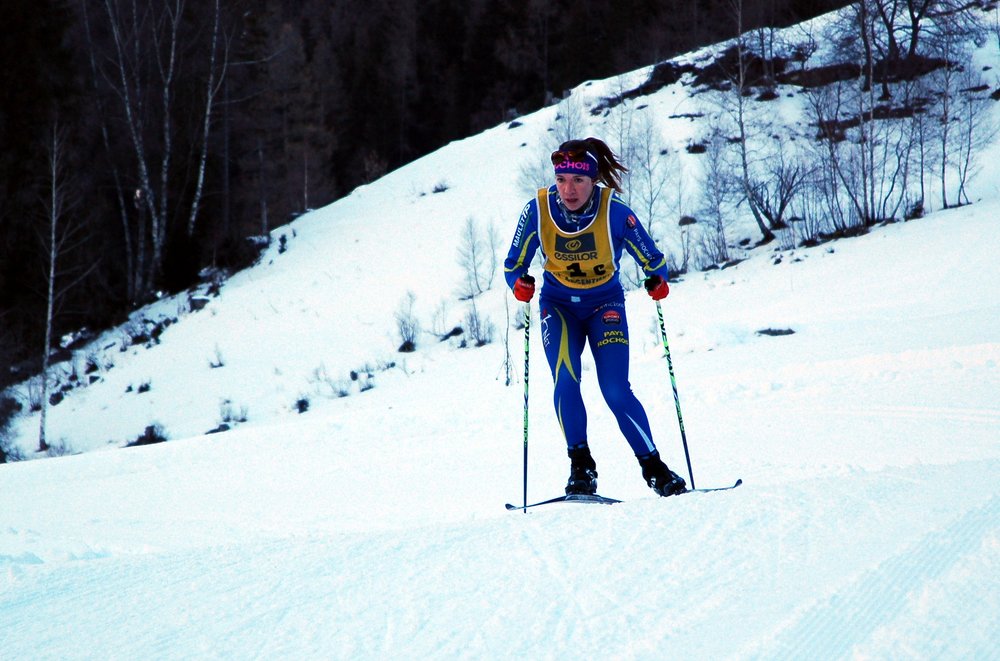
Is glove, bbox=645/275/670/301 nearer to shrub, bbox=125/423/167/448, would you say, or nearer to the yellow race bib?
the yellow race bib

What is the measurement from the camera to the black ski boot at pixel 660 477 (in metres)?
3.96

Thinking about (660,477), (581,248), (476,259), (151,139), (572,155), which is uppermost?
(151,139)

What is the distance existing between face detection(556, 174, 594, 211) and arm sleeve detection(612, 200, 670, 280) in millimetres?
186

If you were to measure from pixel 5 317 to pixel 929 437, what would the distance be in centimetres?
2352

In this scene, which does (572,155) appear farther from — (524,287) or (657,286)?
(657,286)

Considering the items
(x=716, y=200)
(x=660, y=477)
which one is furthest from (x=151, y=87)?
(x=660, y=477)

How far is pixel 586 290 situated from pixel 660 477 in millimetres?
1067

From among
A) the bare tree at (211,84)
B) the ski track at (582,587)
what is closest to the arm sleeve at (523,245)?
the ski track at (582,587)

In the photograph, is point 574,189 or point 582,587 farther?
point 574,189

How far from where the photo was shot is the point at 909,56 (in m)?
24.3

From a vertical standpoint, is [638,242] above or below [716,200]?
below

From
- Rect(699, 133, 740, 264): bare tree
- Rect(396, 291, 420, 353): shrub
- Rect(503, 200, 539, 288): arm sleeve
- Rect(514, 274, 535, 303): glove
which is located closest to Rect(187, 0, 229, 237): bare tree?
Rect(396, 291, 420, 353): shrub

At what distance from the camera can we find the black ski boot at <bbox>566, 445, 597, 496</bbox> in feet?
13.5

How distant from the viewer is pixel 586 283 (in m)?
4.23
